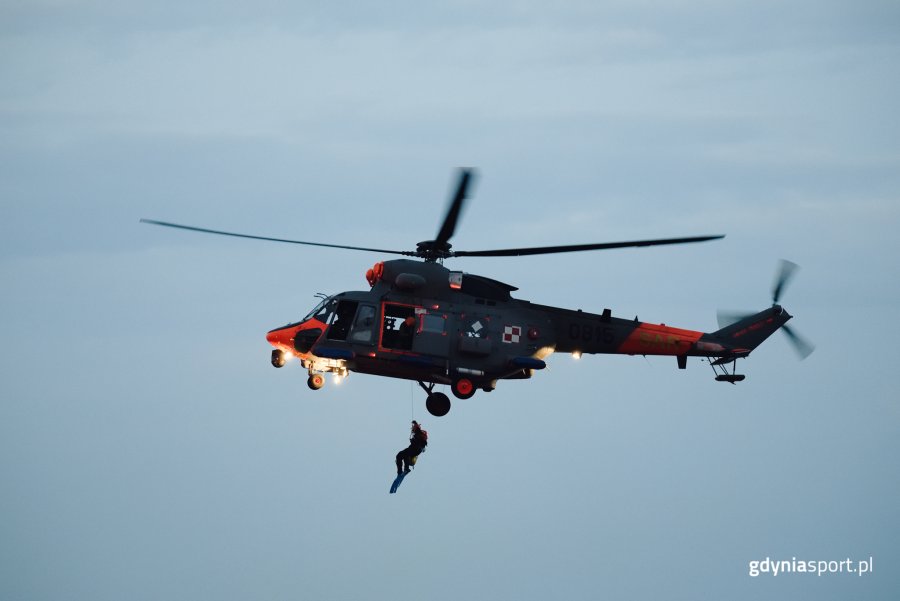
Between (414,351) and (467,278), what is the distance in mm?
3074

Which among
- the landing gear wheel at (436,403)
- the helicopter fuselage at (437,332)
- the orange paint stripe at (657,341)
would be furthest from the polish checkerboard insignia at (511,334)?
the orange paint stripe at (657,341)

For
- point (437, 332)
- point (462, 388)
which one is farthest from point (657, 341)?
point (437, 332)

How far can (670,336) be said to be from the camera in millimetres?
39906

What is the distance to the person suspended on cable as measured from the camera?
38.8 m

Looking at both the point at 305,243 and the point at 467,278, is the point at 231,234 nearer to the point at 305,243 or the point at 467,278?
the point at 305,243

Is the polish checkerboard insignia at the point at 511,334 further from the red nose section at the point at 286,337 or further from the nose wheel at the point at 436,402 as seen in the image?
the red nose section at the point at 286,337

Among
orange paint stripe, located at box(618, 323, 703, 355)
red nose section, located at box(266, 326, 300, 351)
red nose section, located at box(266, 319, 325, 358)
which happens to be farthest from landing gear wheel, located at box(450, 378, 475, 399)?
orange paint stripe, located at box(618, 323, 703, 355)

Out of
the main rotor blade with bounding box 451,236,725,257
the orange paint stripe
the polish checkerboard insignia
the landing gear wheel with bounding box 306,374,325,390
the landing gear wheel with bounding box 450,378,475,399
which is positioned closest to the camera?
the main rotor blade with bounding box 451,236,725,257

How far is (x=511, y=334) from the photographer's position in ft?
126

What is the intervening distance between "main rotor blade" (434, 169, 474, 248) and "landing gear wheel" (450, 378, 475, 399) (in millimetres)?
4404

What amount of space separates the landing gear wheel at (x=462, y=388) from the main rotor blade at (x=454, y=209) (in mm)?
4404

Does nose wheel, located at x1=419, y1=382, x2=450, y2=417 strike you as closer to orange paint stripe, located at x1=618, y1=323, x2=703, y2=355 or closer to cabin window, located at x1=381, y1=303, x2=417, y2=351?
cabin window, located at x1=381, y1=303, x2=417, y2=351

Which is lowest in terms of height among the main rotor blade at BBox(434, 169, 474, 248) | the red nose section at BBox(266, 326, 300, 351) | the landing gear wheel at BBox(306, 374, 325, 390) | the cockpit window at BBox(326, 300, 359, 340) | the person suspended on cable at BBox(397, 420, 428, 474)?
the person suspended on cable at BBox(397, 420, 428, 474)

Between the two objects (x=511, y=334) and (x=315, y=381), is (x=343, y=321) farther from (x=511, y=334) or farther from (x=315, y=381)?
(x=511, y=334)
